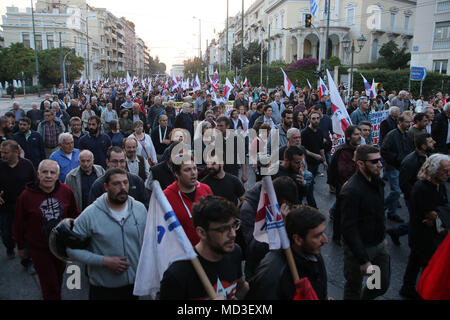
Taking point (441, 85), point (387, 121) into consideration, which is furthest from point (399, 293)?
point (441, 85)

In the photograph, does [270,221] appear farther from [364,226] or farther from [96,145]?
[96,145]

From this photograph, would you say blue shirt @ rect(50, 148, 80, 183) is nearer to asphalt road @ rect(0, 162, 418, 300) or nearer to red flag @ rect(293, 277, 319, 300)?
asphalt road @ rect(0, 162, 418, 300)

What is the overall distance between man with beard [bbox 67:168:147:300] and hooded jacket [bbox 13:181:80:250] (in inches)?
33.9

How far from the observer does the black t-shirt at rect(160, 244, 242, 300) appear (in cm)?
213

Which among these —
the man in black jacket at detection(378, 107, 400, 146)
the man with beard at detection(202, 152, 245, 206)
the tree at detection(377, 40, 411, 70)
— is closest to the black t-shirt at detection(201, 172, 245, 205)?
the man with beard at detection(202, 152, 245, 206)

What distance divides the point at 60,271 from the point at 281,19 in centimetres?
6053

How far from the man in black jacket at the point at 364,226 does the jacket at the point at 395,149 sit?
9.81ft

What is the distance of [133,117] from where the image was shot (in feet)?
34.6

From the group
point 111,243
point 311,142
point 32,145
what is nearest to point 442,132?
point 311,142

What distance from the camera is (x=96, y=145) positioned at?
6.39 m

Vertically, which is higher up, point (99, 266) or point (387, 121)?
point (387, 121)
